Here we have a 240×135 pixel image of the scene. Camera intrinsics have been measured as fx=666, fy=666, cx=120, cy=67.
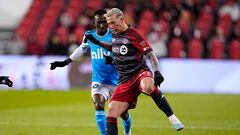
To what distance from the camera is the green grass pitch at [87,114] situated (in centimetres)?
1291

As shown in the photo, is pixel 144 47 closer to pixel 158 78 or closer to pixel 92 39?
pixel 158 78

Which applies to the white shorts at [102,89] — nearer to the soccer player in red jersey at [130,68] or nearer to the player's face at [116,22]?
the soccer player in red jersey at [130,68]

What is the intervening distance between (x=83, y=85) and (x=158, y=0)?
7.20 meters

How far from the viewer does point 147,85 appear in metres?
9.78

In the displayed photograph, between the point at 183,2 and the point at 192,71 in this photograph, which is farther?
the point at 183,2

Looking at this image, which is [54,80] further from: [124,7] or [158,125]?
[158,125]

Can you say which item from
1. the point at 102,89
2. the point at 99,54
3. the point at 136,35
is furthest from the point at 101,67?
the point at 136,35

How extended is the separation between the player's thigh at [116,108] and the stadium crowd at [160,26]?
1461 cm

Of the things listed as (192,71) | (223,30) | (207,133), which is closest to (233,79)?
(192,71)

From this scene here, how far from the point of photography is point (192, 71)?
917 inches

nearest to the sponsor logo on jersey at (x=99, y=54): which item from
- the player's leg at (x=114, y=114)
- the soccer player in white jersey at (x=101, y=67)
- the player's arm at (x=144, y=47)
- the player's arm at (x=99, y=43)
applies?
the soccer player in white jersey at (x=101, y=67)

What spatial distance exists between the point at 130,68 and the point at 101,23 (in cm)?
166

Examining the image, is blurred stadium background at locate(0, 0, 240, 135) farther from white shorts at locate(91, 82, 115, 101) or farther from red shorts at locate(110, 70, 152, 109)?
red shorts at locate(110, 70, 152, 109)

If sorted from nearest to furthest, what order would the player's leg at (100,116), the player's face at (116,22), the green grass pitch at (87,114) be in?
the player's face at (116,22) → the player's leg at (100,116) → the green grass pitch at (87,114)
